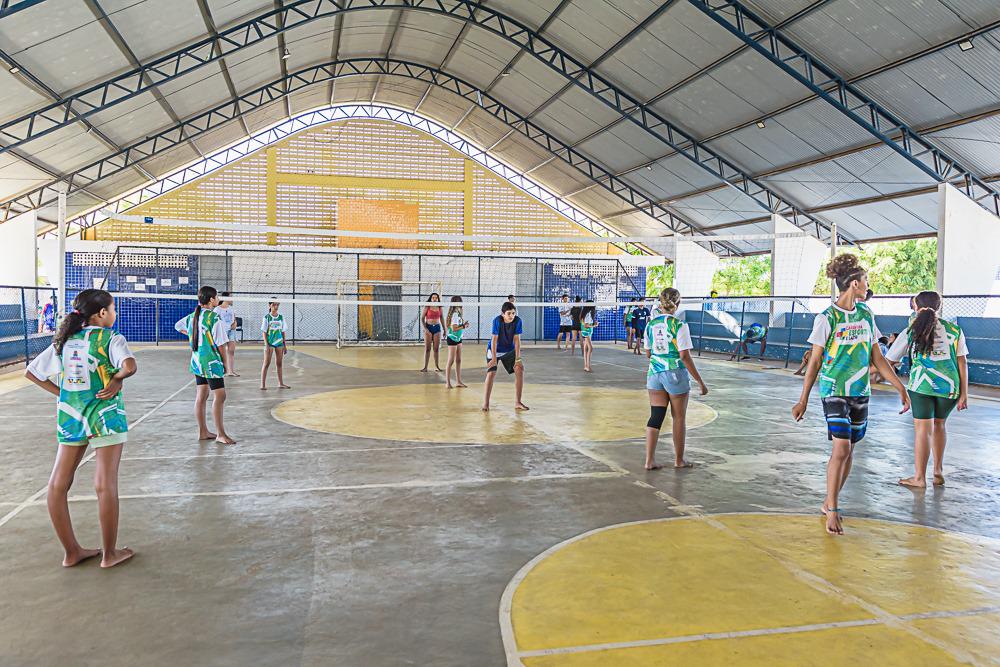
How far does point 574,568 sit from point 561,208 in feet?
101

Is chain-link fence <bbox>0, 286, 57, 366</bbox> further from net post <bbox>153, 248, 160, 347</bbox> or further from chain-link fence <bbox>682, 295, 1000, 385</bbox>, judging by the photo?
chain-link fence <bbox>682, 295, 1000, 385</bbox>

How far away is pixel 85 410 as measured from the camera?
13.3 ft

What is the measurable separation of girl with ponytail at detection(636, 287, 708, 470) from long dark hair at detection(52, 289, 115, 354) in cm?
443

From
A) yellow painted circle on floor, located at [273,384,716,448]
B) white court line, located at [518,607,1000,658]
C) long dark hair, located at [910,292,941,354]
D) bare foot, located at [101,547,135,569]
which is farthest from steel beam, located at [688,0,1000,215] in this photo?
bare foot, located at [101,547,135,569]

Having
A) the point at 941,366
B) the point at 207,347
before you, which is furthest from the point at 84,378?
the point at 941,366

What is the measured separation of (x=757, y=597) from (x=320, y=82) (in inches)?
1028

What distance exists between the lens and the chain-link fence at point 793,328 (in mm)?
A: 14844

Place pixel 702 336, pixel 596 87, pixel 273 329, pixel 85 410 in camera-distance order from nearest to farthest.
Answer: pixel 85 410, pixel 273 329, pixel 596 87, pixel 702 336

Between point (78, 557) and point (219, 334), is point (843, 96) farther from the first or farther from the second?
point (78, 557)

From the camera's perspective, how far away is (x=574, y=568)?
4172 millimetres

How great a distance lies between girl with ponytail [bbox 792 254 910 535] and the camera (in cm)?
480

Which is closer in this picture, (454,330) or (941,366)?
(941,366)

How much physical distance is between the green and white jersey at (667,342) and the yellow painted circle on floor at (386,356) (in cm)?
A: 1065

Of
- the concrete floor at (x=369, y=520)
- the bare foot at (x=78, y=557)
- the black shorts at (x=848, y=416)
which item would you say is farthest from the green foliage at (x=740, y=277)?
the bare foot at (x=78, y=557)
